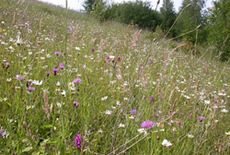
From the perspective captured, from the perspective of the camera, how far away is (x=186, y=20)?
706 inches

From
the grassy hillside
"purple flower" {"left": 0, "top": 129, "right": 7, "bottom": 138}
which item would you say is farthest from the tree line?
"purple flower" {"left": 0, "top": 129, "right": 7, "bottom": 138}

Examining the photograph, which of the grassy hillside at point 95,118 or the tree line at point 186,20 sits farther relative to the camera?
the tree line at point 186,20

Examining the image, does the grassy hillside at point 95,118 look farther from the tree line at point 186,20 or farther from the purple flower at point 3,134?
the tree line at point 186,20

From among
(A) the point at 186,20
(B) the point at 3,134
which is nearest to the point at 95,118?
(B) the point at 3,134

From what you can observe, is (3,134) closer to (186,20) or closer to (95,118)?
(95,118)

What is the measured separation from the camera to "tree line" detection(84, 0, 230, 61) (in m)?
2.30

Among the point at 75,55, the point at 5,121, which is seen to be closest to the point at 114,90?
the point at 5,121

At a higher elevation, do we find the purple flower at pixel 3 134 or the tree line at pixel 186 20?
the tree line at pixel 186 20

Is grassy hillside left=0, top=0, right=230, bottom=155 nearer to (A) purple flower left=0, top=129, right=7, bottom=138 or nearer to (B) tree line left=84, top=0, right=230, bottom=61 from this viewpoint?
(A) purple flower left=0, top=129, right=7, bottom=138

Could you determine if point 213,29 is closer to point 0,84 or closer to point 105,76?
point 105,76

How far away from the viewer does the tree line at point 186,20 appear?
2.30 meters

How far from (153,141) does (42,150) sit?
566 mm

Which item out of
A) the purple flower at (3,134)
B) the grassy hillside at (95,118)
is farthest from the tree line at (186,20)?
the purple flower at (3,134)

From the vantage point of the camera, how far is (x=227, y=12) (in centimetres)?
1196
